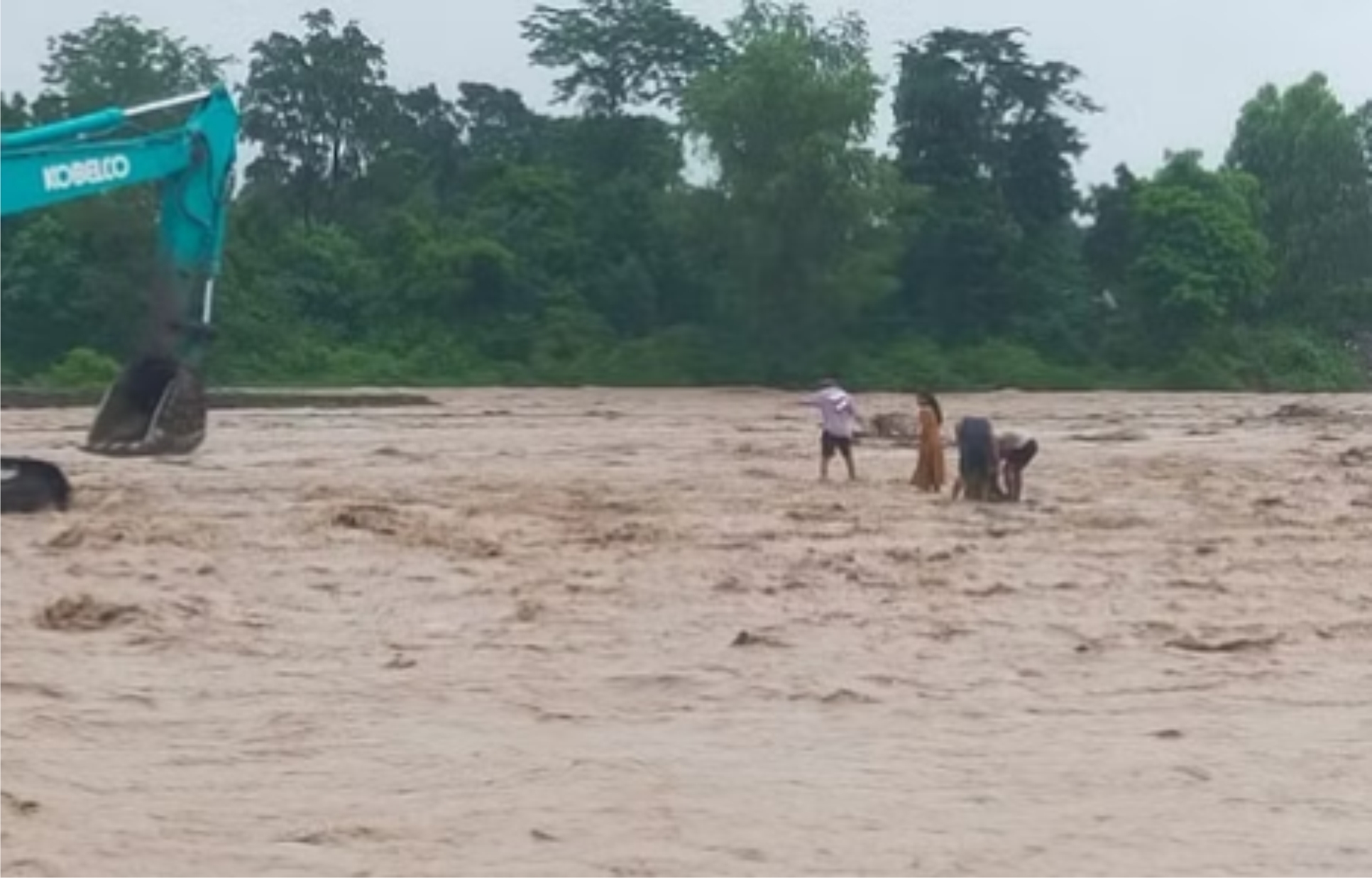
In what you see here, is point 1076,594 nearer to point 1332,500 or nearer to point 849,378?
point 1332,500

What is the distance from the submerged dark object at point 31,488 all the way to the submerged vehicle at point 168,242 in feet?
0.07

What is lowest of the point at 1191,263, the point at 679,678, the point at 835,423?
the point at 679,678

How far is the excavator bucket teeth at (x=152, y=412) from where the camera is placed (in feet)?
67.9

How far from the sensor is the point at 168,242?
21.5 metres

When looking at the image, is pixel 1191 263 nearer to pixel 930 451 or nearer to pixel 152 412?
pixel 930 451

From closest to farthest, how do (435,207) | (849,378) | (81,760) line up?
(81,760) → (849,378) → (435,207)

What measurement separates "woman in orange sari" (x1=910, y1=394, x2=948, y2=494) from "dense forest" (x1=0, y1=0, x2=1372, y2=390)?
27.2 meters

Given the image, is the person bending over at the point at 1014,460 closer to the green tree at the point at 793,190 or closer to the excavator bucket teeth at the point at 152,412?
the excavator bucket teeth at the point at 152,412

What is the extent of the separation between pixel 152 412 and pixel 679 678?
959 centimetres

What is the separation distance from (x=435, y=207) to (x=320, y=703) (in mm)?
51405

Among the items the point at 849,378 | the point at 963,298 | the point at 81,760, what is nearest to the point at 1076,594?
the point at 81,760

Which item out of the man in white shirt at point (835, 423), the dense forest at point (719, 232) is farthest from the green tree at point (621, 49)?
the man in white shirt at point (835, 423)

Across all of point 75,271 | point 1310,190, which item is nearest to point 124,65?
point 75,271

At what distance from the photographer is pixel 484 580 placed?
1662cm
